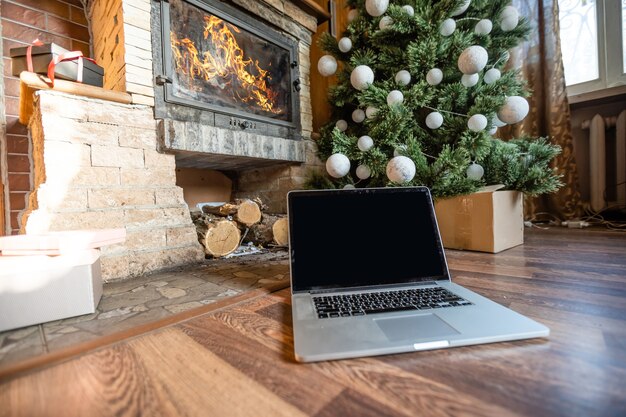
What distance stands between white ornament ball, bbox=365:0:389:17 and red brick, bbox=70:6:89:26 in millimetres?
1852

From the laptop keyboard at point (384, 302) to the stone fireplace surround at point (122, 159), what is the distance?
96 centimetres

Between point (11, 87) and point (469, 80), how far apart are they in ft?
8.61

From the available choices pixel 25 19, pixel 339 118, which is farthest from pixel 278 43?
pixel 25 19

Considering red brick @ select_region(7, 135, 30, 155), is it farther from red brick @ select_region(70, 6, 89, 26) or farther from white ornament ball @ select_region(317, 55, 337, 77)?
white ornament ball @ select_region(317, 55, 337, 77)

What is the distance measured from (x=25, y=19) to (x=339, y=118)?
6.59 feet

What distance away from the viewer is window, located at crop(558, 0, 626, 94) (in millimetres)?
1991

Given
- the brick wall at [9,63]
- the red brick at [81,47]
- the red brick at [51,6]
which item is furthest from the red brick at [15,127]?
the red brick at [51,6]

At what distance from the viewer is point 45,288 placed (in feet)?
2.38

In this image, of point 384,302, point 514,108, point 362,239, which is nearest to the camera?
point 384,302

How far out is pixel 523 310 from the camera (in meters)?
0.69

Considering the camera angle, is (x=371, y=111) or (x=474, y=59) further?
(x=371, y=111)

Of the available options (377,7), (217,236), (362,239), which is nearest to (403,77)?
(377,7)

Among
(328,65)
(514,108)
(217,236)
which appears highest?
(328,65)

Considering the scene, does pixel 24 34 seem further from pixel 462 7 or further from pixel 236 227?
pixel 462 7
